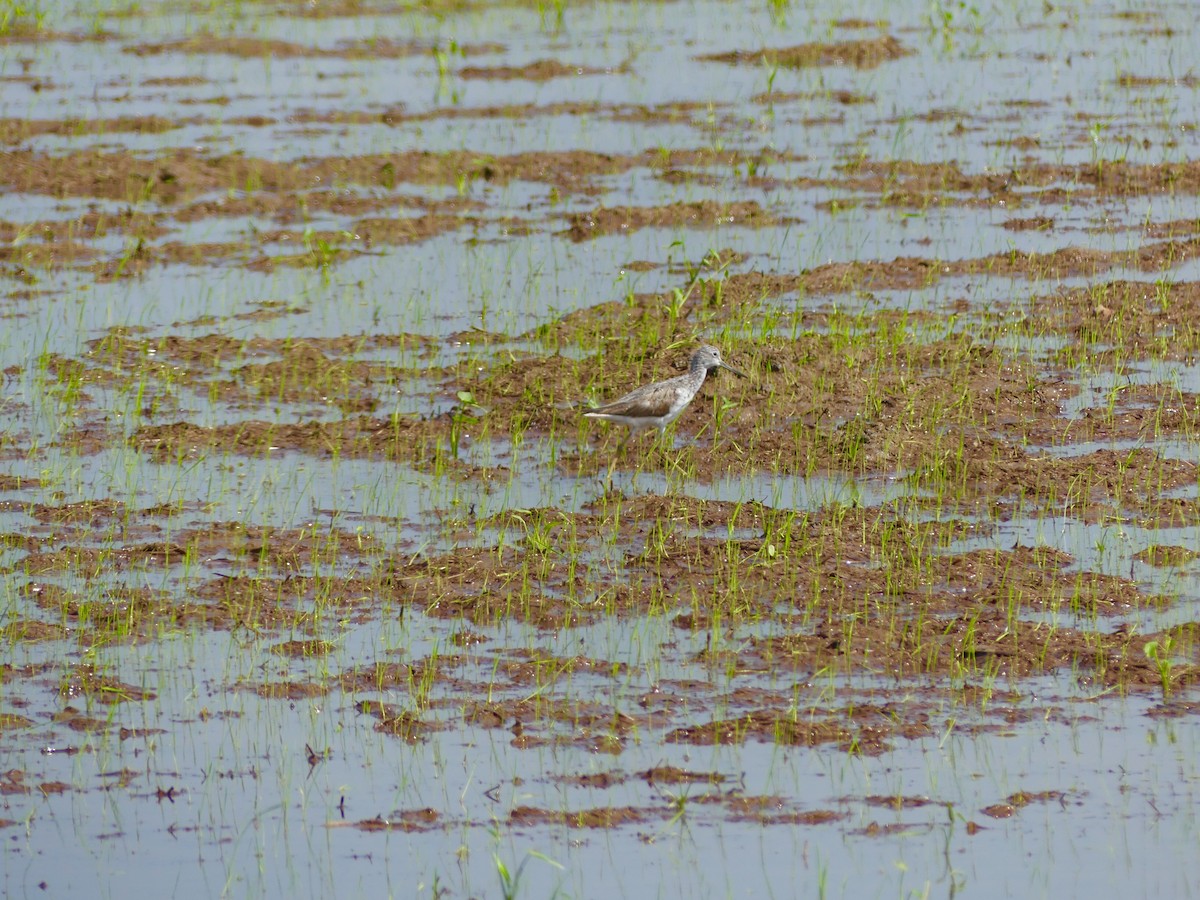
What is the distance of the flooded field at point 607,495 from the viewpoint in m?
7.11

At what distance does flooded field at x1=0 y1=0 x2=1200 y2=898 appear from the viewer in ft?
23.3

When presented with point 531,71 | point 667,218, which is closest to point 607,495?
point 667,218

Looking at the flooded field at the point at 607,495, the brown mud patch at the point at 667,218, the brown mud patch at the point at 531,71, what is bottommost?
the flooded field at the point at 607,495

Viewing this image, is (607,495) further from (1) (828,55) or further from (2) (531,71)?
(1) (828,55)

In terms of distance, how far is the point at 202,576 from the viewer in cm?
951

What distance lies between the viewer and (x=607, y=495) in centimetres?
1037

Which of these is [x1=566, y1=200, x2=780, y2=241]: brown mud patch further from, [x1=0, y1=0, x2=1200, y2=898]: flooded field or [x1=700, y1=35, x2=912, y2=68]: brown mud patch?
[x1=700, y1=35, x2=912, y2=68]: brown mud patch

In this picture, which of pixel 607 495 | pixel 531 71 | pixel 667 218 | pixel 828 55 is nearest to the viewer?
pixel 607 495

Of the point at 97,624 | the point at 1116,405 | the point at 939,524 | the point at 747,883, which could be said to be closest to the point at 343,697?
the point at 97,624

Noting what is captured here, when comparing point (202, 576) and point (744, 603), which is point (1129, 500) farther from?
point (202, 576)

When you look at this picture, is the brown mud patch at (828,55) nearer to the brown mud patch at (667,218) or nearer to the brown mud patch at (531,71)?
the brown mud patch at (531,71)

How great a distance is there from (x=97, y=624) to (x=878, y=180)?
972 cm

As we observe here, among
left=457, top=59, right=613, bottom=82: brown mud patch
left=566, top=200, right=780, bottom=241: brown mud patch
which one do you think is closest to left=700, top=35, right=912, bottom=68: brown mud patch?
left=457, top=59, right=613, bottom=82: brown mud patch

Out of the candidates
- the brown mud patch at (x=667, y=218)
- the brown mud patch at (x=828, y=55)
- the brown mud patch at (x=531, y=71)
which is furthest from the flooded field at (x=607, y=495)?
the brown mud patch at (x=531, y=71)
